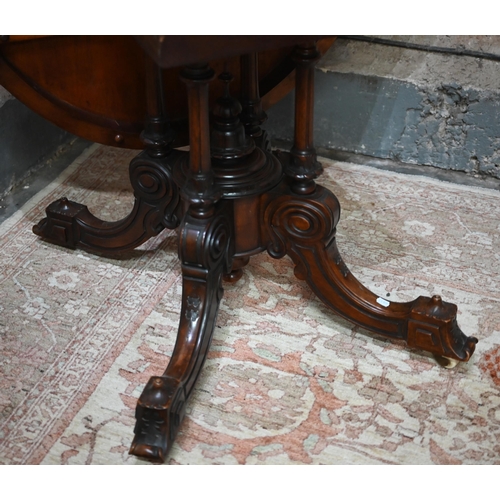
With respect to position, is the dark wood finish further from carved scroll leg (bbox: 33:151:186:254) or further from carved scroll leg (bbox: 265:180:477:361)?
carved scroll leg (bbox: 265:180:477:361)

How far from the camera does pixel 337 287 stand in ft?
5.08

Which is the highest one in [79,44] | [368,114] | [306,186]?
[79,44]

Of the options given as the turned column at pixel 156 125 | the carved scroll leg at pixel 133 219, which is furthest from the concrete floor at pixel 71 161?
the turned column at pixel 156 125

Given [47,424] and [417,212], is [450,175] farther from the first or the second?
[47,424]

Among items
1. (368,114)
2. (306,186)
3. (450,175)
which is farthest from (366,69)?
(306,186)

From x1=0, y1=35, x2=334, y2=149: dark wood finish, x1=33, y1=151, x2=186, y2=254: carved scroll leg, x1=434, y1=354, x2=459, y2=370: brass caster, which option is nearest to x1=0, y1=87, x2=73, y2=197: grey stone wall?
x1=33, y1=151, x2=186, y2=254: carved scroll leg

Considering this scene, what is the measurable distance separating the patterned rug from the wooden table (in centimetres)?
8

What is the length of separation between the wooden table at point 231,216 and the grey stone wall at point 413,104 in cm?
60

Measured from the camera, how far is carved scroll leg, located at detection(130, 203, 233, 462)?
132 centimetres

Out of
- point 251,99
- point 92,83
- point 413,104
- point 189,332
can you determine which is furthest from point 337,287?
point 413,104

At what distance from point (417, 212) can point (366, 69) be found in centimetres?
43

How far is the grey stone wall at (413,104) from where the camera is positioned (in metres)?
2.08

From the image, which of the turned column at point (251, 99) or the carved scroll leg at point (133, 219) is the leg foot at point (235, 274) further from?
the turned column at point (251, 99)

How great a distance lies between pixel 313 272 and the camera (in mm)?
1555
